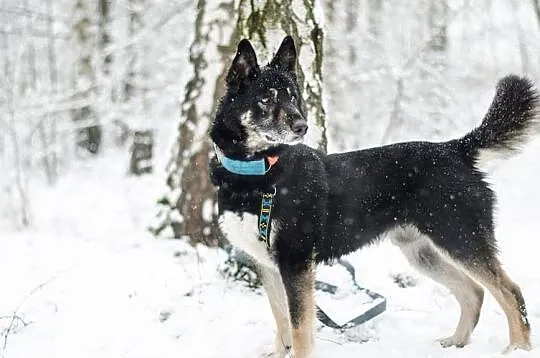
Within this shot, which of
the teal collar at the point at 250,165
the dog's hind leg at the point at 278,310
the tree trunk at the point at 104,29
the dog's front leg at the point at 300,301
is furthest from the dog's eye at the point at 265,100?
the tree trunk at the point at 104,29

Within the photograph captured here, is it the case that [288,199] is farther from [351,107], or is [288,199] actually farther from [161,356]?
[351,107]

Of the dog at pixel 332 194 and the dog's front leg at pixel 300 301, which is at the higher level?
the dog at pixel 332 194

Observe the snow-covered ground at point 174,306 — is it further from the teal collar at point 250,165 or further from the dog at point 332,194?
the teal collar at point 250,165

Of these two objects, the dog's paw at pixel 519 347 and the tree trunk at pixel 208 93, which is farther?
the tree trunk at pixel 208 93

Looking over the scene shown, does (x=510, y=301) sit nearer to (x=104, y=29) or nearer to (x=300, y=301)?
(x=300, y=301)

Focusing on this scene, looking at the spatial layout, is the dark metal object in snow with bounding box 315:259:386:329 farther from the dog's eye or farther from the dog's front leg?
the dog's eye

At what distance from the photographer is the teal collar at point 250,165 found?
152 inches

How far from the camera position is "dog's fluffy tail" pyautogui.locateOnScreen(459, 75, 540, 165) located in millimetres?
4242

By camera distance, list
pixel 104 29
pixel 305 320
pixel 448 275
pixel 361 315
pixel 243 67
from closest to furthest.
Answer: pixel 305 320, pixel 243 67, pixel 361 315, pixel 448 275, pixel 104 29

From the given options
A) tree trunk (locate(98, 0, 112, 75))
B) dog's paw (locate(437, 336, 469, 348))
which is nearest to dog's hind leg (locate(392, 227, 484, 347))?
dog's paw (locate(437, 336, 469, 348))

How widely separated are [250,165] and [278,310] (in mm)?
1042

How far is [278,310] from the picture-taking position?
4156 millimetres

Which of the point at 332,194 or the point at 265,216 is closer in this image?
the point at 265,216

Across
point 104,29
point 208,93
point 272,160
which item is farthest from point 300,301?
point 104,29
